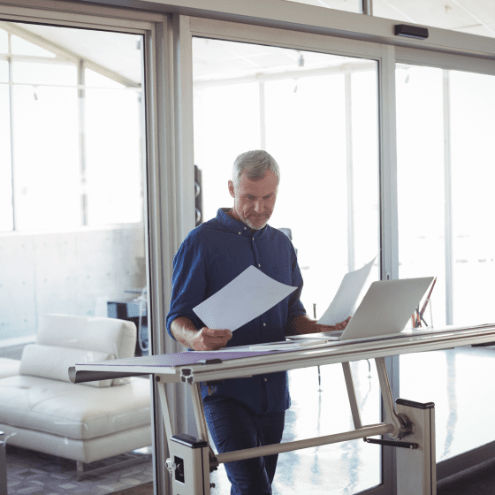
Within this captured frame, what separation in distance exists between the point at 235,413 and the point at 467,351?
8.64ft

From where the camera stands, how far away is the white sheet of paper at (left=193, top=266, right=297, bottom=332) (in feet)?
5.38

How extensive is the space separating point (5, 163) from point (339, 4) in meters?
1.73

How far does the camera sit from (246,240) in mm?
2168

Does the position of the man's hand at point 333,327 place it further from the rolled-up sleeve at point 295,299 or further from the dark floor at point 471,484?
the dark floor at point 471,484

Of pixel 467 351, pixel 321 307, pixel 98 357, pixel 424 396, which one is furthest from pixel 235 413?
pixel 467 351

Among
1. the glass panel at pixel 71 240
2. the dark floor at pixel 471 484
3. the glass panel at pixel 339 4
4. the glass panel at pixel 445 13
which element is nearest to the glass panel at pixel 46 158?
the glass panel at pixel 71 240

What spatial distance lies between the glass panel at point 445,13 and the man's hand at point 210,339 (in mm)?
2119

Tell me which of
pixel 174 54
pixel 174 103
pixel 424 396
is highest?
pixel 174 54

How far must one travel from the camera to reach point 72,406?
2.53m

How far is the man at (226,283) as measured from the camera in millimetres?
2047

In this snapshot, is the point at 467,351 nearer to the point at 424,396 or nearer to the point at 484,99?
the point at 424,396

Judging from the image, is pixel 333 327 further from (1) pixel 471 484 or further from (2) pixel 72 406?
(1) pixel 471 484

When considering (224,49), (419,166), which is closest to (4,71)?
(224,49)

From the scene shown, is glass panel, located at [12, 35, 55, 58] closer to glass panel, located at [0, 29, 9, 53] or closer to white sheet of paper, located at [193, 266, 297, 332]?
glass panel, located at [0, 29, 9, 53]
